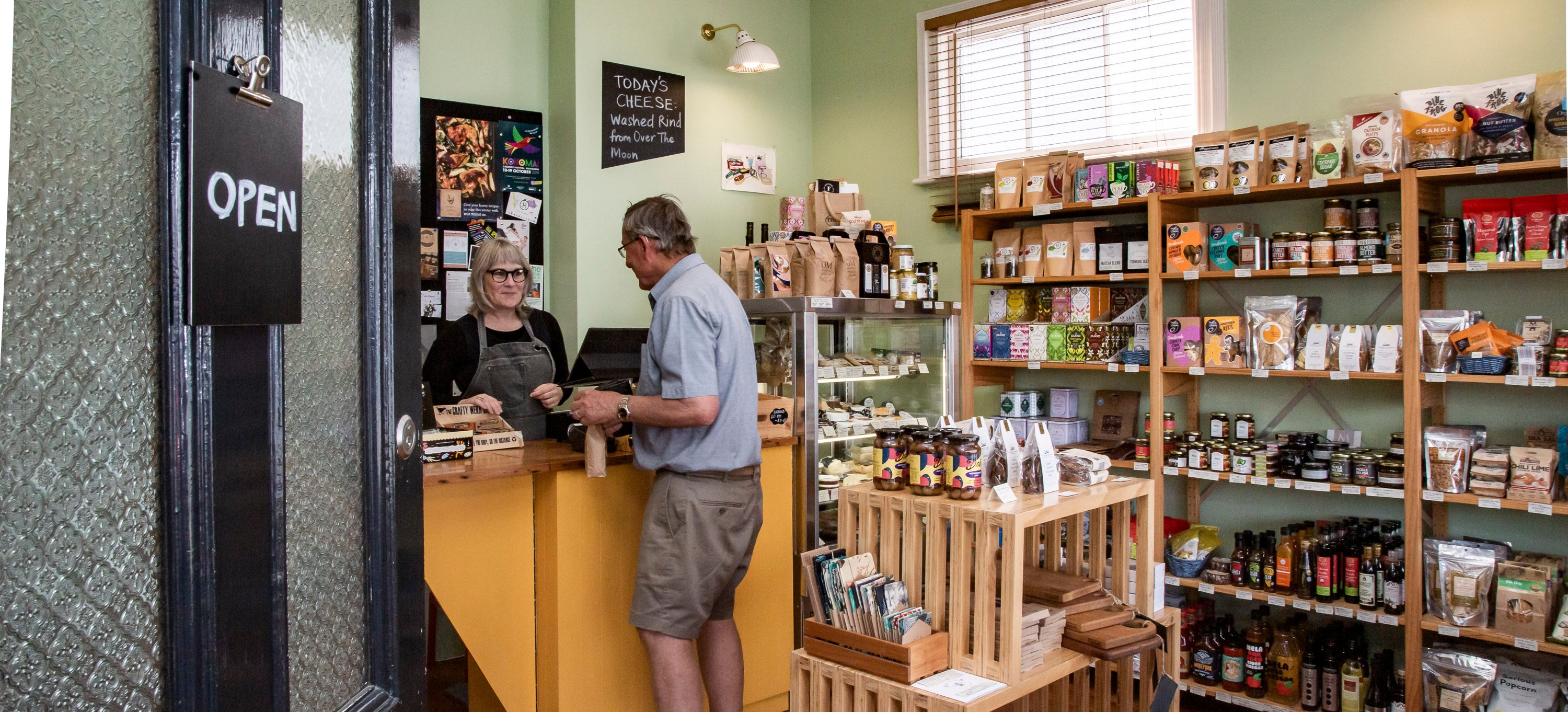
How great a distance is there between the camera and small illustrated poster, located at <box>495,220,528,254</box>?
16.5ft

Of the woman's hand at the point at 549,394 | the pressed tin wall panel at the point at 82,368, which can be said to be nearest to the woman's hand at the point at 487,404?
the woman's hand at the point at 549,394

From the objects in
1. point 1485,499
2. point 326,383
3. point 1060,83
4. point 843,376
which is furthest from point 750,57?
point 326,383

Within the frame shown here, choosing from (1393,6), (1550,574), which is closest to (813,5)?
(1393,6)

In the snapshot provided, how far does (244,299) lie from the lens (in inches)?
39.6

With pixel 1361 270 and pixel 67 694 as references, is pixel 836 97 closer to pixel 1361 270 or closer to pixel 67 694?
pixel 1361 270

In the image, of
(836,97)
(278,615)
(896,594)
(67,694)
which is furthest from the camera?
(836,97)

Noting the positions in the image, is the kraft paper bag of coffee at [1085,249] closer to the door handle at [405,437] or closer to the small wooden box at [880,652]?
the small wooden box at [880,652]

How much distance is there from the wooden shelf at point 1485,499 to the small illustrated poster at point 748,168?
3709 mm

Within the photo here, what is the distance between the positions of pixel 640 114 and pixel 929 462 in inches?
128

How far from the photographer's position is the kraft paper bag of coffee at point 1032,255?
485cm

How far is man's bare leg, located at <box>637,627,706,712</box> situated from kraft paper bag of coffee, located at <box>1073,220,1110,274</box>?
267cm

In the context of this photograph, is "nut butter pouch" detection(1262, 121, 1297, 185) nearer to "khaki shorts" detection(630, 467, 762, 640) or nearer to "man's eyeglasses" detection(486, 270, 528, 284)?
"khaki shorts" detection(630, 467, 762, 640)

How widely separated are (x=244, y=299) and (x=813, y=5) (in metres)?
5.77

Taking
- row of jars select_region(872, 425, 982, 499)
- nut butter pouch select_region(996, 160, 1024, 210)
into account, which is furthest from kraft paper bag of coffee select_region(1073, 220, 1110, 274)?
row of jars select_region(872, 425, 982, 499)
